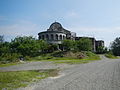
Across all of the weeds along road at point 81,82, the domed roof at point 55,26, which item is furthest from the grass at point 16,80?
the domed roof at point 55,26

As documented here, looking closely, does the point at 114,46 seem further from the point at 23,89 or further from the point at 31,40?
the point at 23,89

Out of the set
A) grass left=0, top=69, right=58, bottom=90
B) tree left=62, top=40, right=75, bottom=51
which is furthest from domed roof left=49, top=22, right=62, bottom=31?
grass left=0, top=69, right=58, bottom=90

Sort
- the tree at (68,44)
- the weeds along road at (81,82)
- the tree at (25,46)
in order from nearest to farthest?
the weeds along road at (81,82), the tree at (25,46), the tree at (68,44)

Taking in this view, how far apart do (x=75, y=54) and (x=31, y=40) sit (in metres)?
17.7

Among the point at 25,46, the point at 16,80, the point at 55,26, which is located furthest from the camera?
the point at 55,26

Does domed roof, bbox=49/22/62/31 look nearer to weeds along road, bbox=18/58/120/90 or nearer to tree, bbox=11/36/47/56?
tree, bbox=11/36/47/56

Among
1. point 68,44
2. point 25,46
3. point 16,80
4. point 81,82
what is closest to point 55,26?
point 68,44

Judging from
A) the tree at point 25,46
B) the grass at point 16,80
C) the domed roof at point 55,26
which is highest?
the domed roof at point 55,26

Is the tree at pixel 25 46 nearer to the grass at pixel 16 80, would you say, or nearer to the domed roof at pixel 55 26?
the domed roof at pixel 55 26

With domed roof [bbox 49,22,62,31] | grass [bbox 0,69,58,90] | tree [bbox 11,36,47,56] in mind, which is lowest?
grass [bbox 0,69,58,90]

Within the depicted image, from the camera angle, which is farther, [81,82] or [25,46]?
[25,46]

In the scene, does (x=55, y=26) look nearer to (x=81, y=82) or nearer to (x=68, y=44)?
(x=68, y=44)

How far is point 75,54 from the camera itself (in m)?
58.5

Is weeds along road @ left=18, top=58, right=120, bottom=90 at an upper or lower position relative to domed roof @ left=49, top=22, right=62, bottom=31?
lower
